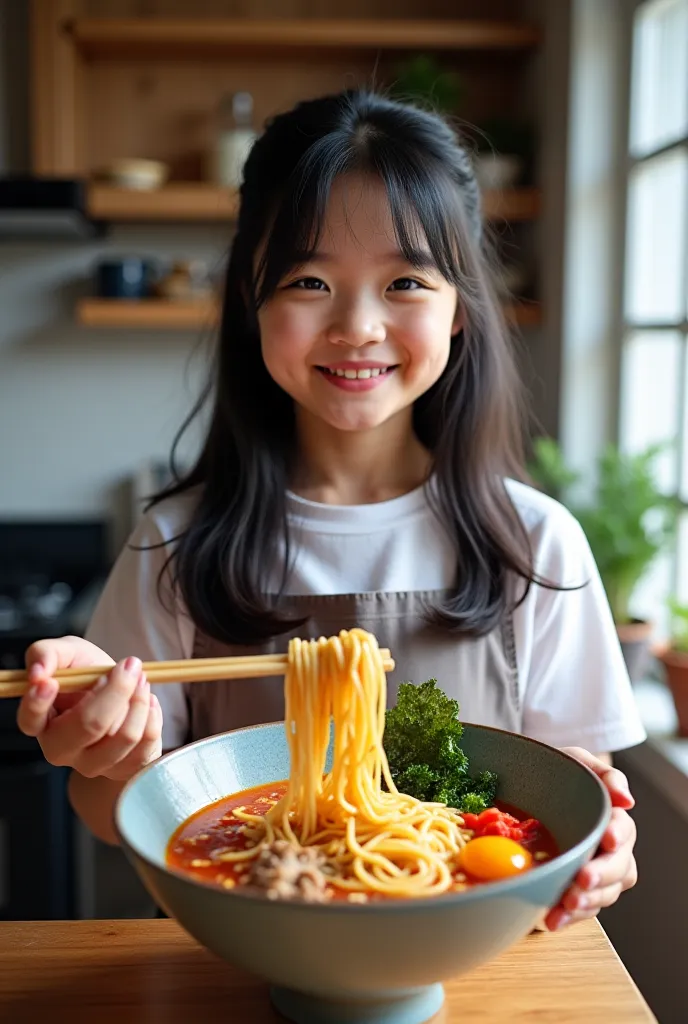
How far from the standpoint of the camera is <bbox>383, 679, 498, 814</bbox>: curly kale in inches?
37.0

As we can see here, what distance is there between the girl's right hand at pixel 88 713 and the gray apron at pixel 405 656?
39 centimetres

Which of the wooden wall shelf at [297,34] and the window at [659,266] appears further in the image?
the wooden wall shelf at [297,34]

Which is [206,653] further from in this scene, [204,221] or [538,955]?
[204,221]

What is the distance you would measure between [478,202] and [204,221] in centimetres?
185

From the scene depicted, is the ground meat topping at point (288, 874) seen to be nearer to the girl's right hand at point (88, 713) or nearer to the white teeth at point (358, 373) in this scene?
the girl's right hand at point (88, 713)

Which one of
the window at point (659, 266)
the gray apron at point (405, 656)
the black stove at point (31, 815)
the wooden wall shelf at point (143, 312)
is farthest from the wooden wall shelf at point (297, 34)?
the gray apron at point (405, 656)

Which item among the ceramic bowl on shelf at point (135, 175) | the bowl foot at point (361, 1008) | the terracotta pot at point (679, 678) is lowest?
the terracotta pot at point (679, 678)

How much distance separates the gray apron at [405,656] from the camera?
1.34 meters

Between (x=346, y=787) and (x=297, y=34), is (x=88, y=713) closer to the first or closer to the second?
(x=346, y=787)

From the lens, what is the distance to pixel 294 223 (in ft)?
4.05

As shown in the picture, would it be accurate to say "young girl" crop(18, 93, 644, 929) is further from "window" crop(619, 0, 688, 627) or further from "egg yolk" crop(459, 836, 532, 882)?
"window" crop(619, 0, 688, 627)

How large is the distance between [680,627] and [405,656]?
90cm

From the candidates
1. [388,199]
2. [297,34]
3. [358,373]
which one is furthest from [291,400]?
[297,34]

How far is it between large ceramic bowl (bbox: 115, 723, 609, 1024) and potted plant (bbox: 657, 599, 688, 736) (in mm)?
1160
